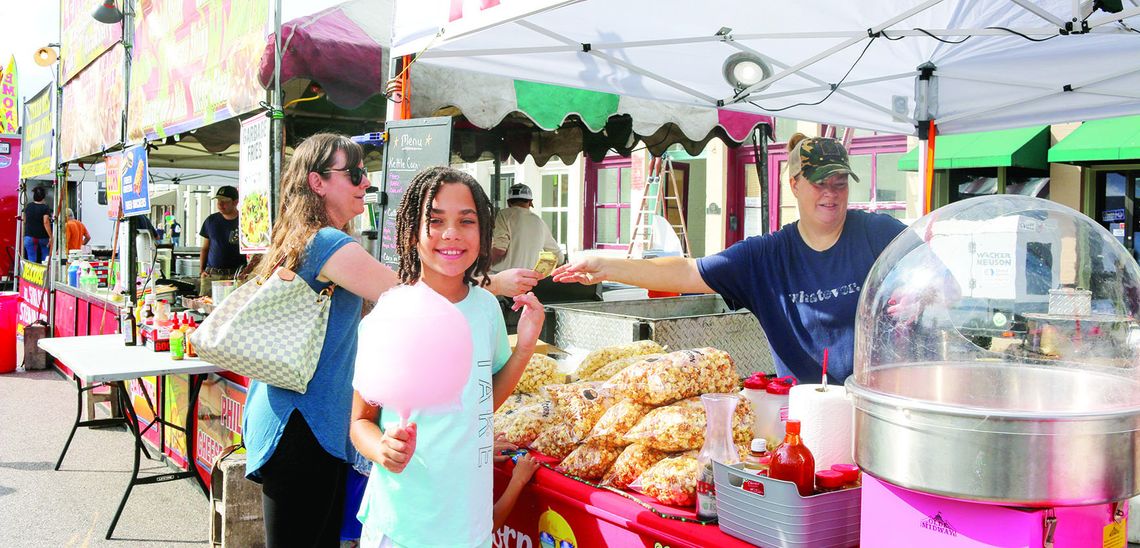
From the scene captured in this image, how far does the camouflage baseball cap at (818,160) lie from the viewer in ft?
8.89

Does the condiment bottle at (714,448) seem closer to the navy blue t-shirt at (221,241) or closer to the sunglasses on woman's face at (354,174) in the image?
the sunglasses on woman's face at (354,174)

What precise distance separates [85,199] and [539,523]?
24.7 metres

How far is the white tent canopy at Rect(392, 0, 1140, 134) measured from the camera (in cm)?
417

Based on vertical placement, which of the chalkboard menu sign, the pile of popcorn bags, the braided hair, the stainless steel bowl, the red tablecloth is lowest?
the red tablecloth

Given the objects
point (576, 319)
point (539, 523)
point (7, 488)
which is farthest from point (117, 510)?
point (539, 523)

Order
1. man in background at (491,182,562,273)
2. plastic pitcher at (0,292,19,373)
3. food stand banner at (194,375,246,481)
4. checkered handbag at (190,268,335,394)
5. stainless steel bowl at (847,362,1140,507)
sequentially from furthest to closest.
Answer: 1. plastic pitcher at (0,292,19,373)
2. man in background at (491,182,562,273)
3. food stand banner at (194,375,246,481)
4. checkered handbag at (190,268,335,394)
5. stainless steel bowl at (847,362,1140,507)

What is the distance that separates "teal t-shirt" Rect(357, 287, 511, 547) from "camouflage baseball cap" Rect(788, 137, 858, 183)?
133 centimetres

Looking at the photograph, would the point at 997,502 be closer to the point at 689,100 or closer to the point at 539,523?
the point at 539,523

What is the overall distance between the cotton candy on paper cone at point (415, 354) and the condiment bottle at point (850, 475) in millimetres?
911

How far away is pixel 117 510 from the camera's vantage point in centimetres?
478

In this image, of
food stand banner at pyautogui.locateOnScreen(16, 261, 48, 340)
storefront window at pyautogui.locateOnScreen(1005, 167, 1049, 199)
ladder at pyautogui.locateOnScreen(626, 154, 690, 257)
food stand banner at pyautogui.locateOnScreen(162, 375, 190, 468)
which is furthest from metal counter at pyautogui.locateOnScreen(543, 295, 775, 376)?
food stand banner at pyautogui.locateOnScreen(16, 261, 48, 340)

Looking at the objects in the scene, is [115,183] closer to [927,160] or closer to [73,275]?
[73,275]

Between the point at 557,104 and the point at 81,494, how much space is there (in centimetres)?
431

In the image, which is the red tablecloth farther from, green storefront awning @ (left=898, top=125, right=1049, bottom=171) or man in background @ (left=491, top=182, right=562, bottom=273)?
green storefront awning @ (left=898, top=125, right=1049, bottom=171)
